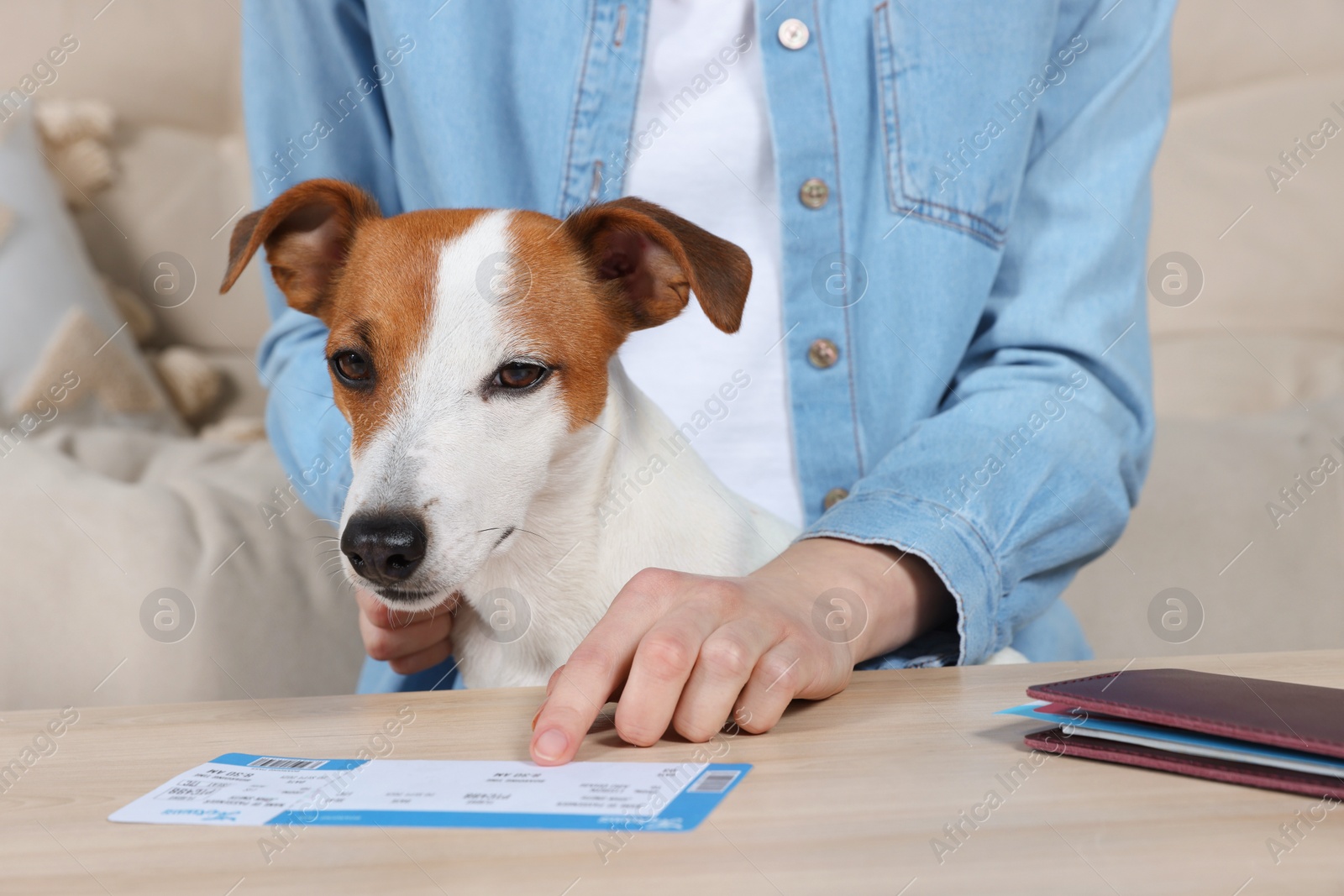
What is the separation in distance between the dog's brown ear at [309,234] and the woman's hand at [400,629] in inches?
13.3

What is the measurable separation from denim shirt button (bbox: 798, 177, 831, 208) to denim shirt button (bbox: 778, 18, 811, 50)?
15cm

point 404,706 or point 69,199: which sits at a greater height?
point 69,199

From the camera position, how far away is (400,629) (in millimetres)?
985

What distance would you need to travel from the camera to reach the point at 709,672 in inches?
25.9

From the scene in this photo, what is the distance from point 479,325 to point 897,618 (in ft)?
1.55

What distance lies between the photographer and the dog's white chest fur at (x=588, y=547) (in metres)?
0.96

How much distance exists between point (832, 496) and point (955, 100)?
1.58ft

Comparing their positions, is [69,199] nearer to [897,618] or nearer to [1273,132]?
[897,618]

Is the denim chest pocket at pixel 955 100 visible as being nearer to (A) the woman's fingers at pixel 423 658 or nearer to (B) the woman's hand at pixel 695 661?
(B) the woman's hand at pixel 695 661

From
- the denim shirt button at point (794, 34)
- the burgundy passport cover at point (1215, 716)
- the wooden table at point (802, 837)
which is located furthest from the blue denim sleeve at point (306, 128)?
the burgundy passport cover at point (1215, 716)

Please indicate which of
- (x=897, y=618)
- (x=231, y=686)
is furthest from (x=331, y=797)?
(x=231, y=686)

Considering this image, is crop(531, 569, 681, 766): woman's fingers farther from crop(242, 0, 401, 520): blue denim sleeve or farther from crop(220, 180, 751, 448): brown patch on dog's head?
crop(242, 0, 401, 520): blue denim sleeve

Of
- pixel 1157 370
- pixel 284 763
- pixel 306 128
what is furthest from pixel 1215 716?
pixel 1157 370

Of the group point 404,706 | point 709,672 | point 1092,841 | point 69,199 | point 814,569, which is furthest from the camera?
point 69,199
